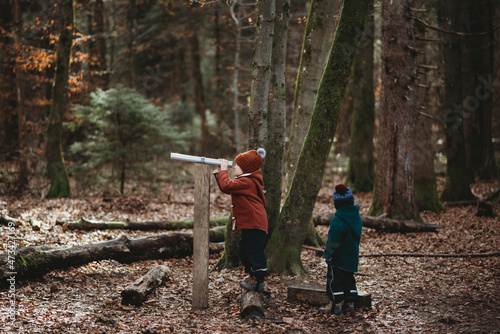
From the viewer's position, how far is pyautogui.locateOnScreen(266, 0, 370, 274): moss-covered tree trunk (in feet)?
20.9

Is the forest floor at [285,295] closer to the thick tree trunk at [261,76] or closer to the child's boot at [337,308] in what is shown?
the child's boot at [337,308]

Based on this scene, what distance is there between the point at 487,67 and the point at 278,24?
12598 millimetres

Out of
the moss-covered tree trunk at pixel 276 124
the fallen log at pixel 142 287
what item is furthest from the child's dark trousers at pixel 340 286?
the fallen log at pixel 142 287

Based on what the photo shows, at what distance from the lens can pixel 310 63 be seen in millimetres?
8227

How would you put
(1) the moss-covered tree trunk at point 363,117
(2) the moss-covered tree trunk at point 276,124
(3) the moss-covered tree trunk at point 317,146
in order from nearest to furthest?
(3) the moss-covered tree trunk at point 317,146
(2) the moss-covered tree trunk at point 276,124
(1) the moss-covered tree trunk at point 363,117

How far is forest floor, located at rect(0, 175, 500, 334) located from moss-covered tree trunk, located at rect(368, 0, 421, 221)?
1.16 metres

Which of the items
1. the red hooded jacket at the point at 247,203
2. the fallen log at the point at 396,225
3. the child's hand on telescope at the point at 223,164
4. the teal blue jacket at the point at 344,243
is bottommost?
the fallen log at the point at 396,225

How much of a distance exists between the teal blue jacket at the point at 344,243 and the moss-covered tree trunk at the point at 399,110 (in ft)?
17.9

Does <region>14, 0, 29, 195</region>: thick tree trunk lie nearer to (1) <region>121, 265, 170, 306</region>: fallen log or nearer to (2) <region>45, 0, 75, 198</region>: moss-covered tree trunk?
(2) <region>45, 0, 75, 198</region>: moss-covered tree trunk

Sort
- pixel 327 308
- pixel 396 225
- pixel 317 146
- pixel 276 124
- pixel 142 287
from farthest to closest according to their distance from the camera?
pixel 396 225, pixel 276 124, pixel 317 146, pixel 142 287, pixel 327 308

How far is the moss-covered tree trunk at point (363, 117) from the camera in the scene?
15.5m

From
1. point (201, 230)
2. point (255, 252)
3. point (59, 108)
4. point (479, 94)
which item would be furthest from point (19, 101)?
point (479, 94)

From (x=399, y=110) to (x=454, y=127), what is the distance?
3.81 m

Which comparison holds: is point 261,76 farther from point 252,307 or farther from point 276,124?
point 252,307
